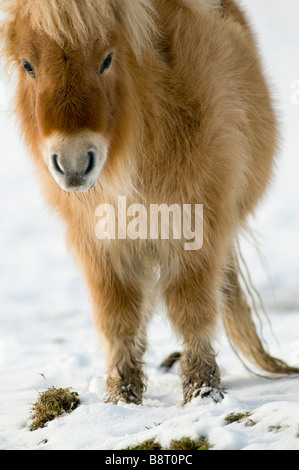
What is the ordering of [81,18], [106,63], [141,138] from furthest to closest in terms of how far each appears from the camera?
[141,138] < [106,63] < [81,18]

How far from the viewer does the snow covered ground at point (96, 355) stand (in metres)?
2.50

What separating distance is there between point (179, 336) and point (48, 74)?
69.8 inches

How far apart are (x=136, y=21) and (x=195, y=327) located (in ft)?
5.81

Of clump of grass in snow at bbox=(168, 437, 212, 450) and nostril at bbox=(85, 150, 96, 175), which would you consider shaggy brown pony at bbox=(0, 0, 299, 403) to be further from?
clump of grass in snow at bbox=(168, 437, 212, 450)

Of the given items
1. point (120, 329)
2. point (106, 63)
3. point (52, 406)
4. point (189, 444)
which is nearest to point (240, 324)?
point (120, 329)

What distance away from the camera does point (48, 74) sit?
2.73 m

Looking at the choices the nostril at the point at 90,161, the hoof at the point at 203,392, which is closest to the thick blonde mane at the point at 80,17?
the nostril at the point at 90,161

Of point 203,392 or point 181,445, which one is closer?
point 181,445

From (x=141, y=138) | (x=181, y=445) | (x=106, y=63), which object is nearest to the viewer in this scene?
(x=181, y=445)

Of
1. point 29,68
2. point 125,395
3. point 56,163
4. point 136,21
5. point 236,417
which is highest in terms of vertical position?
point 136,21

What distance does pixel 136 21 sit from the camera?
121 inches

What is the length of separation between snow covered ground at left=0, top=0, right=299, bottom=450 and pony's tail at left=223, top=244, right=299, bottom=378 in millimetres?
164

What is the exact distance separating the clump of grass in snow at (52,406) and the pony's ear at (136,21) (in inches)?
72.8

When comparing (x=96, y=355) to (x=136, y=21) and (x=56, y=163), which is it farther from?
(x=136, y=21)
